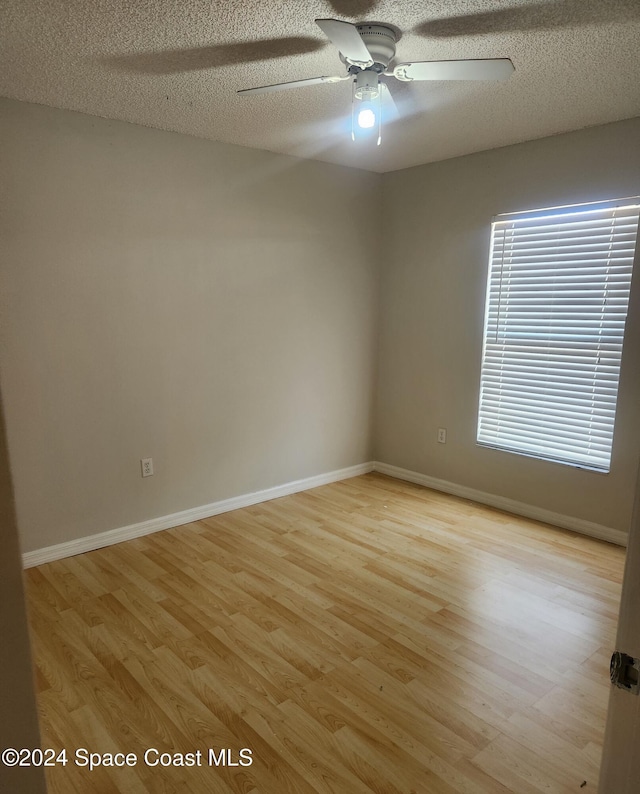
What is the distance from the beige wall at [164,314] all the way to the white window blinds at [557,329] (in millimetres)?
1177

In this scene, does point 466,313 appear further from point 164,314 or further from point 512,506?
point 164,314

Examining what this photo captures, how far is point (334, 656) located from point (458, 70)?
2.37m

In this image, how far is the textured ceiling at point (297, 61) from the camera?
1.84 meters

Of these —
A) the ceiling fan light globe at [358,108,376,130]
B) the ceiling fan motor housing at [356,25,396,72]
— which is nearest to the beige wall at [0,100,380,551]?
the ceiling fan light globe at [358,108,376,130]

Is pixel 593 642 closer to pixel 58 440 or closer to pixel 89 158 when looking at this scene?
pixel 58 440

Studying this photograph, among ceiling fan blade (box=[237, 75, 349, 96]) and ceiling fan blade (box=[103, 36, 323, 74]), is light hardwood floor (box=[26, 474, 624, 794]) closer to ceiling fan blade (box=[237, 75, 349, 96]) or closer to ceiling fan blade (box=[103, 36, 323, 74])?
ceiling fan blade (box=[237, 75, 349, 96])

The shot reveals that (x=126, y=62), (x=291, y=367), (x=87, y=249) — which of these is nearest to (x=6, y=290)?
(x=87, y=249)

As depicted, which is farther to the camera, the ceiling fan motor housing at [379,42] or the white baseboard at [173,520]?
the white baseboard at [173,520]

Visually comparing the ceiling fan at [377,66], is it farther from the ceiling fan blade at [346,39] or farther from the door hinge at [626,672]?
the door hinge at [626,672]

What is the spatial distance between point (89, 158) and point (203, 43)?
3.64ft

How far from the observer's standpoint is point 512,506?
3668 millimetres

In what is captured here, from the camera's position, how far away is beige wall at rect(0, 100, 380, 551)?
2750mm

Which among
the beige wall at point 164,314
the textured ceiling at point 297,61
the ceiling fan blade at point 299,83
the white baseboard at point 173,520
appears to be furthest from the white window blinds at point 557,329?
the ceiling fan blade at point 299,83

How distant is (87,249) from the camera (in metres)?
2.89
